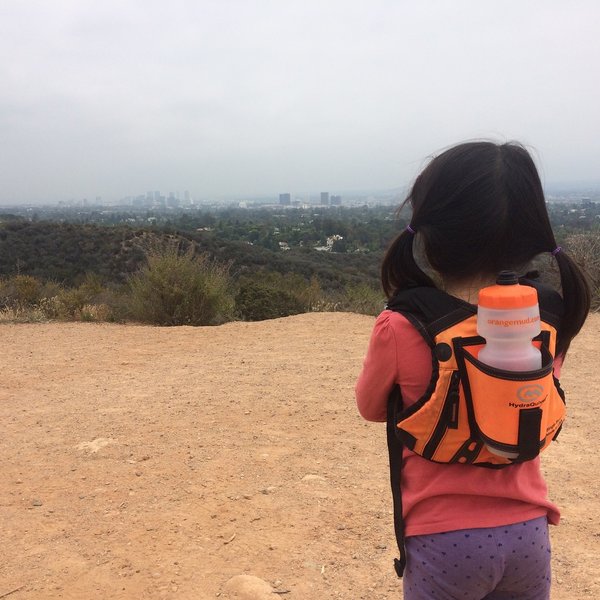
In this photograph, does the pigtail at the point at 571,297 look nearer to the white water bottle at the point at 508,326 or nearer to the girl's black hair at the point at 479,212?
the girl's black hair at the point at 479,212

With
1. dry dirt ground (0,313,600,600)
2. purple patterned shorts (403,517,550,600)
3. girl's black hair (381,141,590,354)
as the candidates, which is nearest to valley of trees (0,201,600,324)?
girl's black hair (381,141,590,354)

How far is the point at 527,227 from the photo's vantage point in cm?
121

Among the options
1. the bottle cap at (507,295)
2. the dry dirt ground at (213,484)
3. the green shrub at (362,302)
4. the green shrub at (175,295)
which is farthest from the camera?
the green shrub at (362,302)

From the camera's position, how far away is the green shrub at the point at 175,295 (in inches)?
368

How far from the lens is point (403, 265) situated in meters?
1.31

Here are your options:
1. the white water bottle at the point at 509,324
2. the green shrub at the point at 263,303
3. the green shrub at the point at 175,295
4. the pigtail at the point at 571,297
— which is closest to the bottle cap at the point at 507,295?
the white water bottle at the point at 509,324

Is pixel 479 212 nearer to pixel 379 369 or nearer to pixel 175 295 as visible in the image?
pixel 379 369

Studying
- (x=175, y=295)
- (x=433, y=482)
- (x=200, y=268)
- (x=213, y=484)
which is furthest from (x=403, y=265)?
(x=200, y=268)

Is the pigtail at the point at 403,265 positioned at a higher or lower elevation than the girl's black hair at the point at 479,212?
lower

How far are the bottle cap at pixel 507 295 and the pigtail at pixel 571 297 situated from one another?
28 centimetres

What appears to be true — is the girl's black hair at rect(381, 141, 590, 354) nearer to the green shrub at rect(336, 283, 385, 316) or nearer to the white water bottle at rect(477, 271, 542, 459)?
the white water bottle at rect(477, 271, 542, 459)

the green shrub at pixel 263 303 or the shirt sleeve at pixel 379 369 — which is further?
the green shrub at pixel 263 303

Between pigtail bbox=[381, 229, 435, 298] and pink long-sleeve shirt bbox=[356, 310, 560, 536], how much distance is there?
0.12 meters

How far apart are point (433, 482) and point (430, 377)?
237 mm
